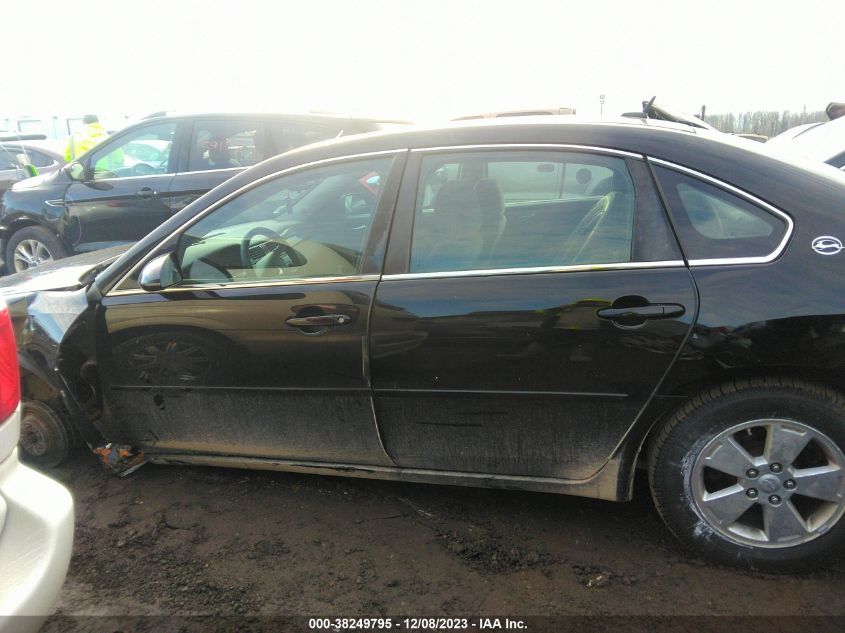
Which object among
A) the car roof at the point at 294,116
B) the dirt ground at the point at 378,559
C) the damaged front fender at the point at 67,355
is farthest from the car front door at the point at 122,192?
the dirt ground at the point at 378,559

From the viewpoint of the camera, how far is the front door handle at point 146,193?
230 inches

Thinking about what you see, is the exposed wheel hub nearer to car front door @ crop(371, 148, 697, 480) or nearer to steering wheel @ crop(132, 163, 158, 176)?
steering wheel @ crop(132, 163, 158, 176)

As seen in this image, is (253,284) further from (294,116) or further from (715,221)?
(294,116)

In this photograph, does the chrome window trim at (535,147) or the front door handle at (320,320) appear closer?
the chrome window trim at (535,147)

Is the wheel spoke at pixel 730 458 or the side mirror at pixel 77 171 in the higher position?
the side mirror at pixel 77 171

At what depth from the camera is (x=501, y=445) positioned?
93.6 inches

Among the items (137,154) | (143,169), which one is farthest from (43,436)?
(137,154)

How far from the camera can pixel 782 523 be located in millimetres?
2188

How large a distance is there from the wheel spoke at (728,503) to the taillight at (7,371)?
2.22 meters

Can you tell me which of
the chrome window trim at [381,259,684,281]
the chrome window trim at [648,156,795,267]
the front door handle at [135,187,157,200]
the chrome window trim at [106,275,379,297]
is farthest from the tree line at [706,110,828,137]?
the chrome window trim at [106,275,379,297]

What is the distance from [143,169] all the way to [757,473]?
5766mm

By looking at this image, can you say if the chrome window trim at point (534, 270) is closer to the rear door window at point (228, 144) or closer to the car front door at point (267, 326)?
the car front door at point (267, 326)

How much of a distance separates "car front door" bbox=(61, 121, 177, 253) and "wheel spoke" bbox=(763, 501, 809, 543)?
209 inches

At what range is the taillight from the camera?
171 cm
